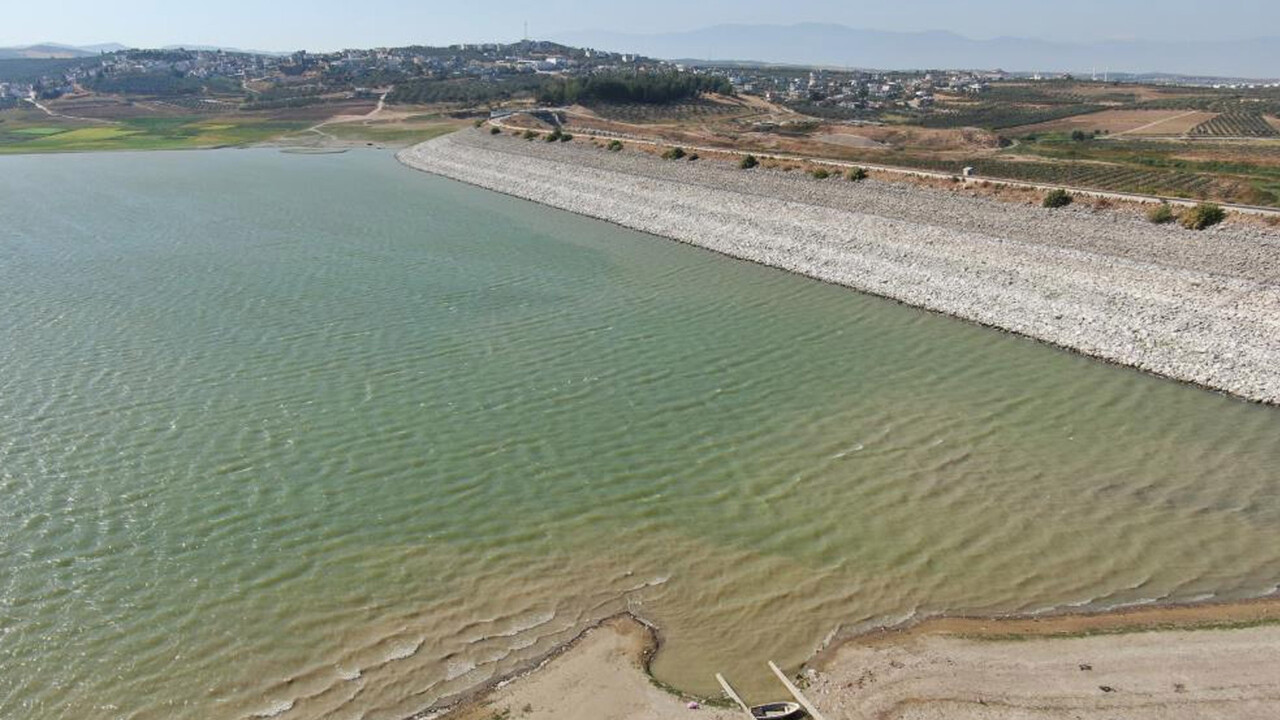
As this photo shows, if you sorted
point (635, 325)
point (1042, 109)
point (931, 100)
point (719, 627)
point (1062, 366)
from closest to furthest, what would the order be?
point (719, 627), point (1062, 366), point (635, 325), point (1042, 109), point (931, 100)

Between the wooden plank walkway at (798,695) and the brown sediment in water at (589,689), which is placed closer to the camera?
the wooden plank walkway at (798,695)

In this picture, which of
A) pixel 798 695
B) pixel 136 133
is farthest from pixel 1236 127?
pixel 136 133

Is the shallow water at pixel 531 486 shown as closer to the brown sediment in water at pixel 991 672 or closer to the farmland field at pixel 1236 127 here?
the brown sediment in water at pixel 991 672

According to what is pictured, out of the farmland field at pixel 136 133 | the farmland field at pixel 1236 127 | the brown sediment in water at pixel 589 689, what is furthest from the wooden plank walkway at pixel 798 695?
the farmland field at pixel 136 133

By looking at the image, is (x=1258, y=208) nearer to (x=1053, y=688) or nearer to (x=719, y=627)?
(x=1053, y=688)

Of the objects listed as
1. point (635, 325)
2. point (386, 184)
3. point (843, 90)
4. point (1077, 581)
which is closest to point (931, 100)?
point (843, 90)

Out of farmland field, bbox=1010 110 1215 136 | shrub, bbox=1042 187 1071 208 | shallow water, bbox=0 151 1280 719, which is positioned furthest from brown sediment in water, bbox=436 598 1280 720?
farmland field, bbox=1010 110 1215 136

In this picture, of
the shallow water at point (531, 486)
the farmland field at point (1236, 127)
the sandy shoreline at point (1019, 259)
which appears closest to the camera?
the shallow water at point (531, 486)

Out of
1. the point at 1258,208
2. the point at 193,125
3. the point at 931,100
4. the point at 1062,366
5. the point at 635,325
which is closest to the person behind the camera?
the point at 1062,366
